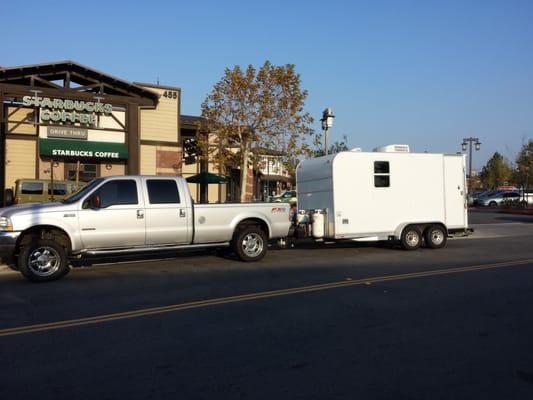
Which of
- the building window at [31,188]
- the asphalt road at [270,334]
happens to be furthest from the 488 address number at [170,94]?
the asphalt road at [270,334]

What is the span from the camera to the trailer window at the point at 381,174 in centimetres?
1384

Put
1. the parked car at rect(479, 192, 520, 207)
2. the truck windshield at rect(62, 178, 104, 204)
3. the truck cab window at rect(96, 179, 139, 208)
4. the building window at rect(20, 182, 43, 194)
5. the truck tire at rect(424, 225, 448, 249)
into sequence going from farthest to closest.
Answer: the parked car at rect(479, 192, 520, 207)
the building window at rect(20, 182, 43, 194)
the truck tire at rect(424, 225, 448, 249)
the truck cab window at rect(96, 179, 139, 208)
the truck windshield at rect(62, 178, 104, 204)

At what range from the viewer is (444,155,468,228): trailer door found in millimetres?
14742

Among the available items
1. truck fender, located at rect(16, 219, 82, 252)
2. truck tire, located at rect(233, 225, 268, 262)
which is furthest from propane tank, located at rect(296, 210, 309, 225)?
truck fender, located at rect(16, 219, 82, 252)

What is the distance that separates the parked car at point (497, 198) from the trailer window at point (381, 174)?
124ft

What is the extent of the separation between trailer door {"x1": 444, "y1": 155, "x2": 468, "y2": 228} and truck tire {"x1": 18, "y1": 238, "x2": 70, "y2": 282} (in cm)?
1044

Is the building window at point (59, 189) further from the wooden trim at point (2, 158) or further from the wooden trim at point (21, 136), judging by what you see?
the wooden trim at point (21, 136)

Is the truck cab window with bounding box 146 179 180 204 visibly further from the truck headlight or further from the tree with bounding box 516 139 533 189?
the tree with bounding box 516 139 533 189

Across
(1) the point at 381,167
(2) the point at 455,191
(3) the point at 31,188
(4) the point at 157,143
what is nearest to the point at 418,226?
(2) the point at 455,191

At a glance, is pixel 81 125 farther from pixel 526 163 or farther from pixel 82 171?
pixel 526 163

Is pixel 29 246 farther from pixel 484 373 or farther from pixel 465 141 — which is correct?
pixel 465 141

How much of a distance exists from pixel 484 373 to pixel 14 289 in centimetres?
767

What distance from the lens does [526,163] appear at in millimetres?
49438

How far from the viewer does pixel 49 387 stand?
4.39 meters
